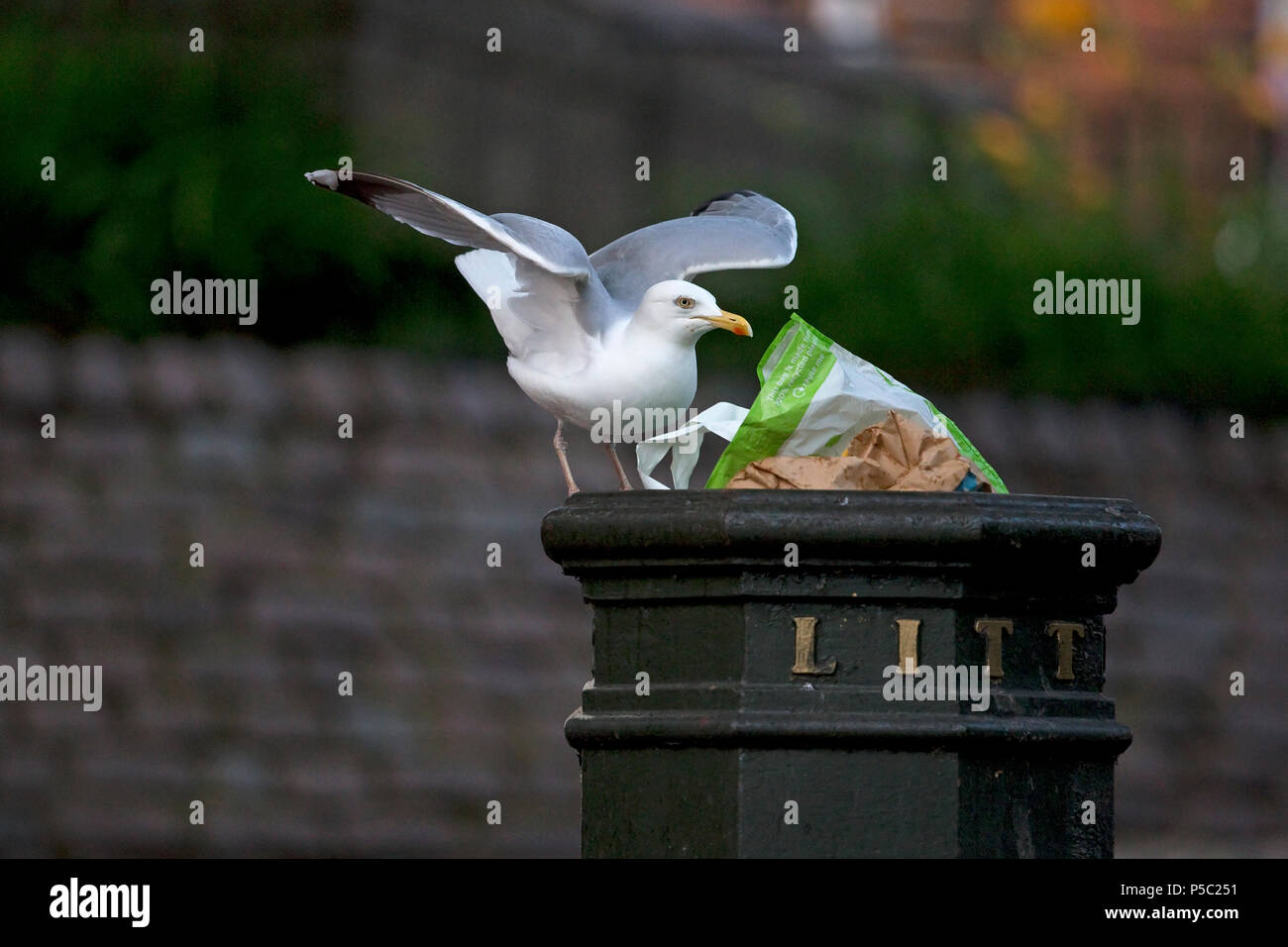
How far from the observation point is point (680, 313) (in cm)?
369

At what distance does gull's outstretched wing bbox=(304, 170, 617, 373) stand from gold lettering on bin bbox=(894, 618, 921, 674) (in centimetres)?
114

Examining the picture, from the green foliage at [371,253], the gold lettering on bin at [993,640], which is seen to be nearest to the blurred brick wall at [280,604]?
the green foliage at [371,253]

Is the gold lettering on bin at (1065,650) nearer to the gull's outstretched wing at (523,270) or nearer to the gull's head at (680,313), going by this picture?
the gull's head at (680,313)

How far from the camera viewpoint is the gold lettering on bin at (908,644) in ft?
9.11

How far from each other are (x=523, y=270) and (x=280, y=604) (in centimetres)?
472

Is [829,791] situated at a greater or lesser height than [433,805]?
greater

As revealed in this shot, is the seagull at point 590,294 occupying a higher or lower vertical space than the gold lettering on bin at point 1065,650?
higher

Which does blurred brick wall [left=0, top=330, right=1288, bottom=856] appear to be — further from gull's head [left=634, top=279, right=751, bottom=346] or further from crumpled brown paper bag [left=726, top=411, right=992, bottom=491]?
crumpled brown paper bag [left=726, top=411, right=992, bottom=491]

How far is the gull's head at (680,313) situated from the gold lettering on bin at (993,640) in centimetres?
103

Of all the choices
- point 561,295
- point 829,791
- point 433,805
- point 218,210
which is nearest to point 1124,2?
point 218,210
